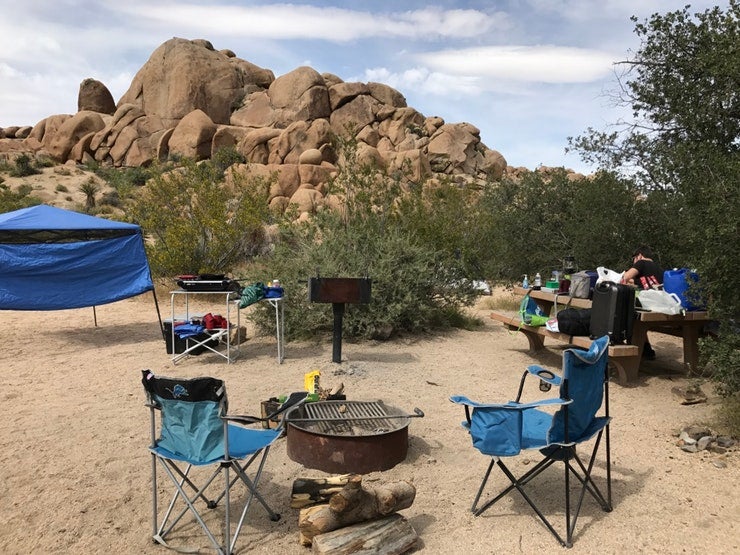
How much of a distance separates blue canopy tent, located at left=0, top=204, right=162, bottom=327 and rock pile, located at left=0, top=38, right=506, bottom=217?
96.1 ft

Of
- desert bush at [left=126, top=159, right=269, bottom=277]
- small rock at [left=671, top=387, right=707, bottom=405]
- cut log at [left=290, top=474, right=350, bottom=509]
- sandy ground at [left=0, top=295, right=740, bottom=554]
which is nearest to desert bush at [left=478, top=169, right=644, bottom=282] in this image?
sandy ground at [left=0, top=295, right=740, bottom=554]

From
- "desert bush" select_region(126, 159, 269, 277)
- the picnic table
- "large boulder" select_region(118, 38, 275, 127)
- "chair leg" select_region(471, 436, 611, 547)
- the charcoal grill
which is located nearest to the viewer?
"chair leg" select_region(471, 436, 611, 547)

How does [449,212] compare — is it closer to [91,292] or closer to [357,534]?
[91,292]

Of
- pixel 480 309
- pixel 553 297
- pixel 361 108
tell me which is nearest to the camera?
pixel 553 297

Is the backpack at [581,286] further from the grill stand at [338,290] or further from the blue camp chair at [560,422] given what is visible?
the blue camp chair at [560,422]

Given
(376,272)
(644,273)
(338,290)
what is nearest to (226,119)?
(376,272)

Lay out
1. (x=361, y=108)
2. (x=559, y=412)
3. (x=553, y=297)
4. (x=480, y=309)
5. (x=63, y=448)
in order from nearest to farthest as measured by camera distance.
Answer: (x=559, y=412), (x=63, y=448), (x=553, y=297), (x=480, y=309), (x=361, y=108)

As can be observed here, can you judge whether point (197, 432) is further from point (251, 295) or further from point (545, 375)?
point (251, 295)

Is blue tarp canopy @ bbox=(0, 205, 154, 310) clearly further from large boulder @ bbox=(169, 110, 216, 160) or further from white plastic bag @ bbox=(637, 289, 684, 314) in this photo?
large boulder @ bbox=(169, 110, 216, 160)

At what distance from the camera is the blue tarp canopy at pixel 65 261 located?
8.51 metres

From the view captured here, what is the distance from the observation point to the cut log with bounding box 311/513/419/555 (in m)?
2.86

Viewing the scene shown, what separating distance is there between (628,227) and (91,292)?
860 centimetres

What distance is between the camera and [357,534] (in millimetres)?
2928

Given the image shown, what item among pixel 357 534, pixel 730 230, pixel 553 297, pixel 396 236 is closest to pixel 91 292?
pixel 396 236
